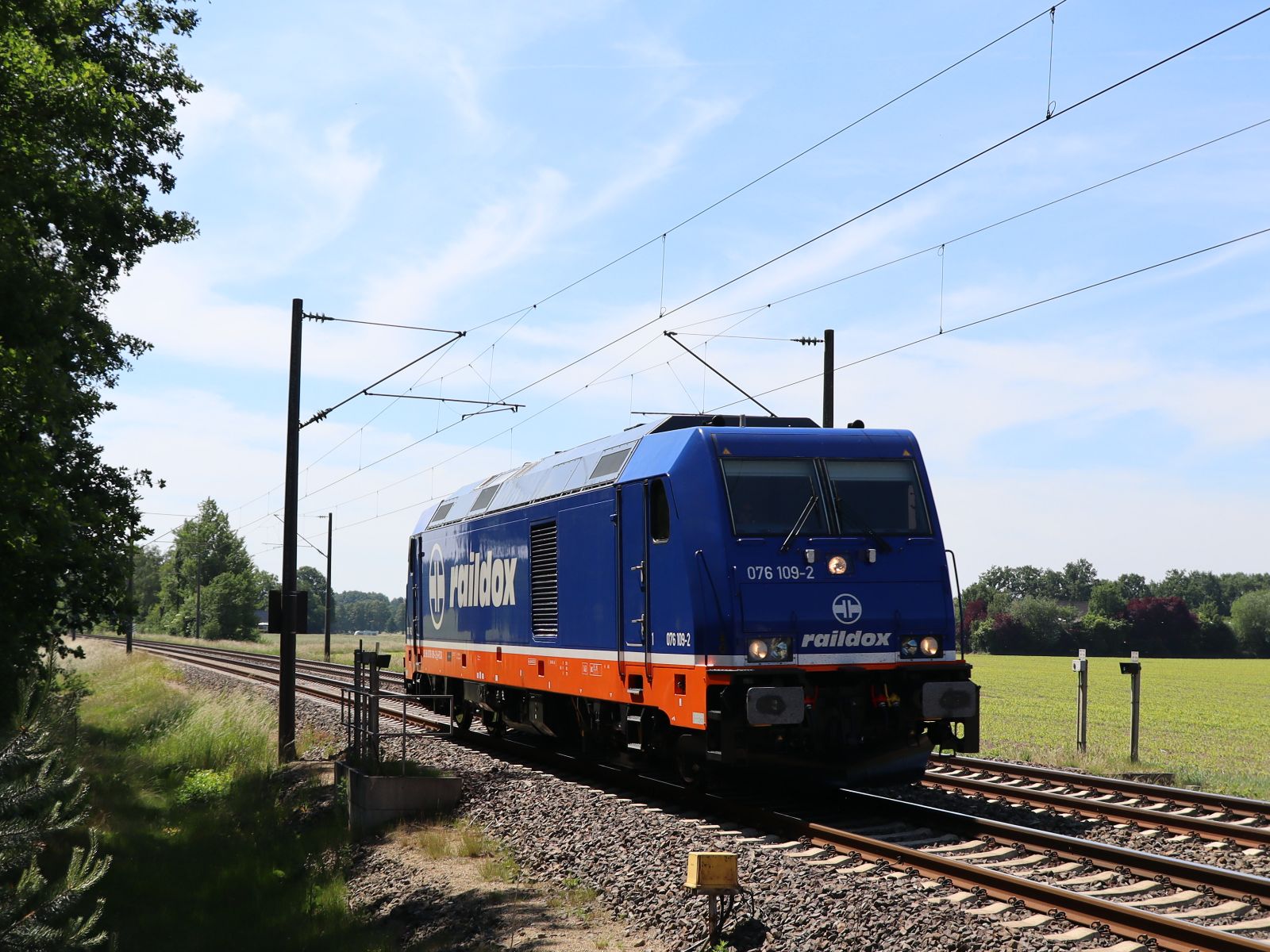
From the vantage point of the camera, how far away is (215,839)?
52.3 ft

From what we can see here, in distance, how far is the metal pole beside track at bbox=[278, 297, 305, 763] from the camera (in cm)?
2047

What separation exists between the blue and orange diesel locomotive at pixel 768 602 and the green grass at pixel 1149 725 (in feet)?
15.2

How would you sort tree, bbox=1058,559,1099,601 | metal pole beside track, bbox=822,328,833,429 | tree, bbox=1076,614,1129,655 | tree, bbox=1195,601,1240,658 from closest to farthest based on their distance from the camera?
1. metal pole beside track, bbox=822,328,833,429
2. tree, bbox=1076,614,1129,655
3. tree, bbox=1195,601,1240,658
4. tree, bbox=1058,559,1099,601

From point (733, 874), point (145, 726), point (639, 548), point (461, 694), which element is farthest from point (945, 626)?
point (145, 726)

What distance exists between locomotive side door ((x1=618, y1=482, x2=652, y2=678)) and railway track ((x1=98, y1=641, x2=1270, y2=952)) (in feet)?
5.19

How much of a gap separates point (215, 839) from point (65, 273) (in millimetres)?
7784

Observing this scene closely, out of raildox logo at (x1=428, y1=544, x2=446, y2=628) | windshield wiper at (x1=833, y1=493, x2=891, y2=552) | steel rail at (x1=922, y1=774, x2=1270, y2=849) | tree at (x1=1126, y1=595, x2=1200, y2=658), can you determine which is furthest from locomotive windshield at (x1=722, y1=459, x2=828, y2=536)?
tree at (x1=1126, y1=595, x2=1200, y2=658)

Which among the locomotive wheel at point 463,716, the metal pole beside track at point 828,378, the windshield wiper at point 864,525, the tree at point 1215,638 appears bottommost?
the tree at point 1215,638

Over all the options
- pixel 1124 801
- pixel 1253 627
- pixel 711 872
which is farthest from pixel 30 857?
pixel 1253 627

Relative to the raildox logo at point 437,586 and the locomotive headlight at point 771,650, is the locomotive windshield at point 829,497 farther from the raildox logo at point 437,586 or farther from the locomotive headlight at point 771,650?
the raildox logo at point 437,586

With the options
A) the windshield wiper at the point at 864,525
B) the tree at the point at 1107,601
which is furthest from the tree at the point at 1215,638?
the windshield wiper at the point at 864,525

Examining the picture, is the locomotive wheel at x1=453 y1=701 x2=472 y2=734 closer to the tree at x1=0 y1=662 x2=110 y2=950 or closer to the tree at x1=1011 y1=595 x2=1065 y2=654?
the tree at x1=0 y1=662 x2=110 y2=950

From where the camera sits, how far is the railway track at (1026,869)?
289 inches

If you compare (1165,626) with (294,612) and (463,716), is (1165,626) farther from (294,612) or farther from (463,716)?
(294,612)
